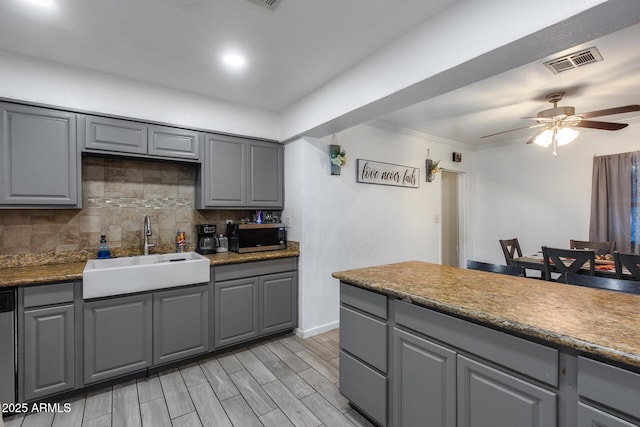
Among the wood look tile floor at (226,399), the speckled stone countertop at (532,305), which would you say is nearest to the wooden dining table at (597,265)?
the speckled stone countertop at (532,305)

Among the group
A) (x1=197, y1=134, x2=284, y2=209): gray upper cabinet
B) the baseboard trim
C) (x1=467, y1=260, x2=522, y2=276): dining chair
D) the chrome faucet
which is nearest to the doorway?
the baseboard trim

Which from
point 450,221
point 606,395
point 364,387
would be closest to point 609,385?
point 606,395

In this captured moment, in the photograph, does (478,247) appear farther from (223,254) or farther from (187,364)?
(187,364)

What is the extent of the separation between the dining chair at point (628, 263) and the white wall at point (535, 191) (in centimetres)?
183

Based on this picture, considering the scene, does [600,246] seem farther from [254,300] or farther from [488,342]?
[254,300]

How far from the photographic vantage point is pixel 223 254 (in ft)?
9.68

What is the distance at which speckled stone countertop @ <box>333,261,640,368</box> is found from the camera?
37.5 inches

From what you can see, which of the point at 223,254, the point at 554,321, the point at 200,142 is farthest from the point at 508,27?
the point at 223,254

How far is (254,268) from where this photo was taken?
2854 millimetres

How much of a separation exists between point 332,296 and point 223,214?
5.12 feet

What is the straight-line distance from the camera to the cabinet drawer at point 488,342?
3.44 feet

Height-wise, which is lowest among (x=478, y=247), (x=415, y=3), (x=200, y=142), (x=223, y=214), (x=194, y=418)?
(x=194, y=418)

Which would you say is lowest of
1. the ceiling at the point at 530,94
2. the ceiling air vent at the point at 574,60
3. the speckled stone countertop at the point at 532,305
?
the speckled stone countertop at the point at 532,305

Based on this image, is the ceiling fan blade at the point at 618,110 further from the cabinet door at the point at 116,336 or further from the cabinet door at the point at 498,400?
the cabinet door at the point at 116,336
